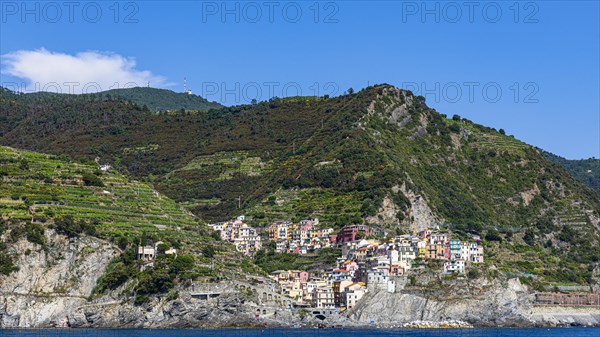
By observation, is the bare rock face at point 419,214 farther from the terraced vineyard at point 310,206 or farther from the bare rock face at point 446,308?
the bare rock face at point 446,308

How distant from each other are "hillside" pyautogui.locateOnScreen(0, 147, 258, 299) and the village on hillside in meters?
9.36

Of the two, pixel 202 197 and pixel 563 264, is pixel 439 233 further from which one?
pixel 202 197

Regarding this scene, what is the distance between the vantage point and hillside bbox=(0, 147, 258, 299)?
126 metres

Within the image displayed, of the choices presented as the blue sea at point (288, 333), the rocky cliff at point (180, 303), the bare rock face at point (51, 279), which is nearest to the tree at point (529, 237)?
the rocky cliff at point (180, 303)

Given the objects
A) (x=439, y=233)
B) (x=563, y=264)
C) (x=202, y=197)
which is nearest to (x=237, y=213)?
(x=202, y=197)

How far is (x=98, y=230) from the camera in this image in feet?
436

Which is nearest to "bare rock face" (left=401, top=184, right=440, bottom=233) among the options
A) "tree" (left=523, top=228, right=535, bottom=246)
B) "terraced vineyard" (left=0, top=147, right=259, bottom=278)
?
"tree" (left=523, top=228, right=535, bottom=246)

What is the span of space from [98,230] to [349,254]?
37.9 m

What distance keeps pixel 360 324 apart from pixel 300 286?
12.0 m

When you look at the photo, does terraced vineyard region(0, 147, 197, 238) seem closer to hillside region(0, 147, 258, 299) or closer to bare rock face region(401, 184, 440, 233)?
hillside region(0, 147, 258, 299)

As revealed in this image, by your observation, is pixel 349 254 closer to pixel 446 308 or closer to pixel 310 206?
pixel 446 308

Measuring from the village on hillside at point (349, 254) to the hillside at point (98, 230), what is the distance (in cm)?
936

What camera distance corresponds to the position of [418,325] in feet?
435

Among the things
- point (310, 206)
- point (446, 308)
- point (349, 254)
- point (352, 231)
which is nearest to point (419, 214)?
point (352, 231)
